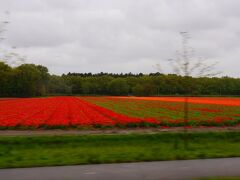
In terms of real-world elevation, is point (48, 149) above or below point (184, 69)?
below

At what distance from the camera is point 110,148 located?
17.7 metres

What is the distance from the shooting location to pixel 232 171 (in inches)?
449

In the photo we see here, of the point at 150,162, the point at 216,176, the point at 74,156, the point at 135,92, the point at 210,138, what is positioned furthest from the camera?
the point at 135,92

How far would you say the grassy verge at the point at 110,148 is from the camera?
13.7m

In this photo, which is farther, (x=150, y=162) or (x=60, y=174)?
(x=150, y=162)

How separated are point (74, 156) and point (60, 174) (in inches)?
135

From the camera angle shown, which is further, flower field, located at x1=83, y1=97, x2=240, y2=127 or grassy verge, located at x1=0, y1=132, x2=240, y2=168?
flower field, located at x1=83, y1=97, x2=240, y2=127

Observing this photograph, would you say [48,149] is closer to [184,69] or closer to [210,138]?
[184,69]

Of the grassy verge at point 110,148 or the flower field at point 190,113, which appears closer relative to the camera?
the grassy verge at point 110,148

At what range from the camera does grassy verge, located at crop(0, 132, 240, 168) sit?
13742 mm

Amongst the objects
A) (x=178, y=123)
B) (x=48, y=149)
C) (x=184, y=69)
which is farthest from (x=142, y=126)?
(x=184, y=69)

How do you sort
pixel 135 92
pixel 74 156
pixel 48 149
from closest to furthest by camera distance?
pixel 74 156, pixel 48 149, pixel 135 92

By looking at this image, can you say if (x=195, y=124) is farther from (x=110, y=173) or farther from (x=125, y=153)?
(x=110, y=173)

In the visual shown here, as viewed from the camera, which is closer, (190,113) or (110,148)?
(110,148)
